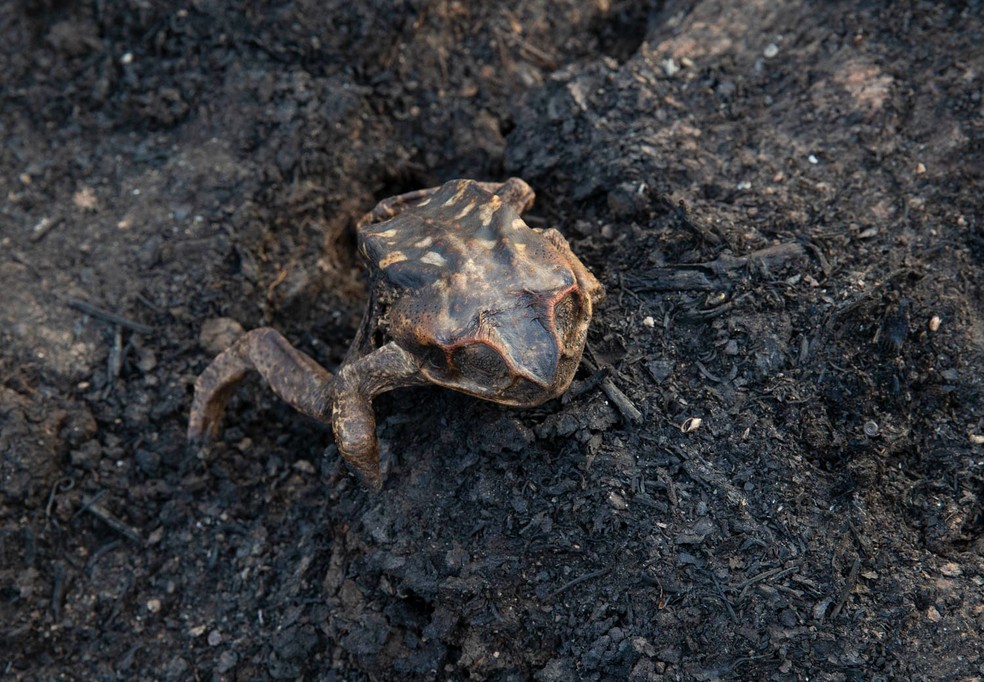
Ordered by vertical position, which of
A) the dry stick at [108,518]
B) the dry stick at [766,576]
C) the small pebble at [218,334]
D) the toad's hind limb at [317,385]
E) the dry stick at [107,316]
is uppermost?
the dry stick at [766,576]

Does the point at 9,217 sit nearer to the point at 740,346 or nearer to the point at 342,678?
the point at 342,678

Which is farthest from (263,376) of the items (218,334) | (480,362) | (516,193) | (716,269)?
(716,269)

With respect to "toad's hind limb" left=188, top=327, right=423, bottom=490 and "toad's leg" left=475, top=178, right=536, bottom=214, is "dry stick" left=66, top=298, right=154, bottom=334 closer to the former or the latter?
"toad's hind limb" left=188, top=327, right=423, bottom=490

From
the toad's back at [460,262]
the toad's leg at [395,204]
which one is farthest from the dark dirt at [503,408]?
the toad's leg at [395,204]

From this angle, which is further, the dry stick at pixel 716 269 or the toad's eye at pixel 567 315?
the dry stick at pixel 716 269

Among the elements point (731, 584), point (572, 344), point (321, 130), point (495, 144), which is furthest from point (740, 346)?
point (321, 130)

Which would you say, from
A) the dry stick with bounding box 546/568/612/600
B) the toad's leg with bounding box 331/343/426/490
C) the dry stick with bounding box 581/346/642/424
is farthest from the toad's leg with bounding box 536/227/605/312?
the dry stick with bounding box 546/568/612/600

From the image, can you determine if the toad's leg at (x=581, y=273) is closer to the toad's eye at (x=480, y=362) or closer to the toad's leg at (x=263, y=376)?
the toad's eye at (x=480, y=362)
